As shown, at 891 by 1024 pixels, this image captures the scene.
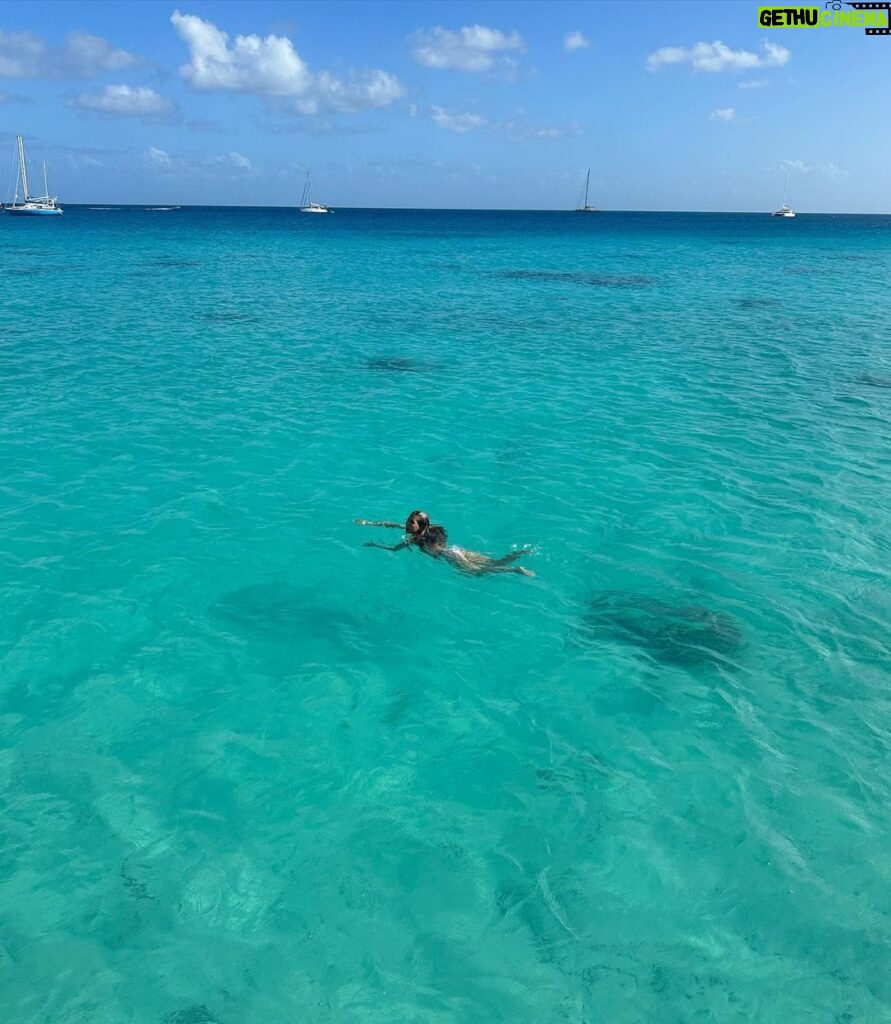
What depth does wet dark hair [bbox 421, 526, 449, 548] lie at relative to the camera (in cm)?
1441

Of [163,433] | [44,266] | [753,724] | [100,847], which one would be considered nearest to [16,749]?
[100,847]

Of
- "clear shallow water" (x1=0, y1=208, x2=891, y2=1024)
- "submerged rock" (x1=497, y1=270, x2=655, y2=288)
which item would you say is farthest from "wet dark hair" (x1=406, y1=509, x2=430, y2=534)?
"submerged rock" (x1=497, y1=270, x2=655, y2=288)

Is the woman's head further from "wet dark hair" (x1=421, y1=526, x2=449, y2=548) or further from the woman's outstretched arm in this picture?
the woman's outstretched arm

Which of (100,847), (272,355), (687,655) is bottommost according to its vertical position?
(100,847)

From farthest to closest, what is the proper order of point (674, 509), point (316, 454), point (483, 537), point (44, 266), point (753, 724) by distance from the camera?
1. point (44, 266)
2. point (316, 454)
3. point (674, 509)
4. point (483, 537)
5. point (753, 724)

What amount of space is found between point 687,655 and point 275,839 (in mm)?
7131

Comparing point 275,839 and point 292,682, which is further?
point 292,682

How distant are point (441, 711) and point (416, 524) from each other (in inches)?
172

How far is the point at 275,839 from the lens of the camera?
8.73 metres

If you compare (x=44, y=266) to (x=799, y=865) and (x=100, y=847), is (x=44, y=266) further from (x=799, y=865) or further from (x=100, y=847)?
(x=799, y=865)

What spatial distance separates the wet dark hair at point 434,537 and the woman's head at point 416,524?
0.13 m

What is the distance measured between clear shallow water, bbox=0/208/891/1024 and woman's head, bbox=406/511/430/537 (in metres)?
0.81

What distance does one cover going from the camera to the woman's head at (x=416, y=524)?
14.2 m

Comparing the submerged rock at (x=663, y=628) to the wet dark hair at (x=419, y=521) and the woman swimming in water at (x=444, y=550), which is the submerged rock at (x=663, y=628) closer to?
the woman swimming in water at (x=444, y=550)
